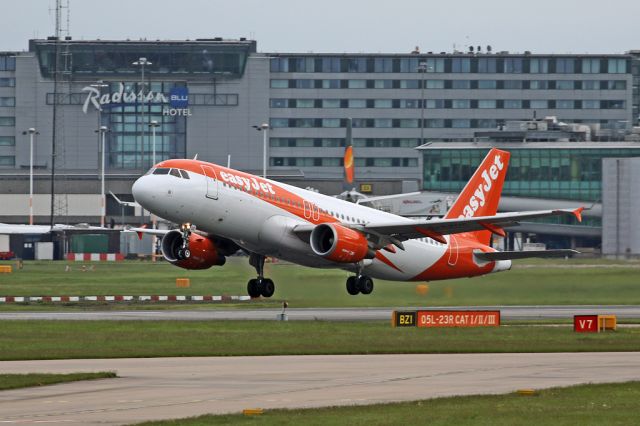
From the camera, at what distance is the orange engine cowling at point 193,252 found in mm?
62250

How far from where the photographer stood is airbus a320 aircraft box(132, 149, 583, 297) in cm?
5706

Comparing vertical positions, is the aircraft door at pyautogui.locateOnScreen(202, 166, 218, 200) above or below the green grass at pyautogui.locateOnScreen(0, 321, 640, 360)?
above

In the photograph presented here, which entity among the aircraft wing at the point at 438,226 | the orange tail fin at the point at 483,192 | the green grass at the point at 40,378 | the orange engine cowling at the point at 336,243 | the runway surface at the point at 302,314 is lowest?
the runway surface at the point at 302,314

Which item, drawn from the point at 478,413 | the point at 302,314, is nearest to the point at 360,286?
the point at 302,314

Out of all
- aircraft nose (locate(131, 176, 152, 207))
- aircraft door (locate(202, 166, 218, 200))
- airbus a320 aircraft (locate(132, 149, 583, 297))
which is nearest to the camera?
aircraft nose (locate(131, 176, 152, 207))

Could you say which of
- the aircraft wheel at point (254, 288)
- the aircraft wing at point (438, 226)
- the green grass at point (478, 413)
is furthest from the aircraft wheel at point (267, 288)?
the green grass at point (478, 413)

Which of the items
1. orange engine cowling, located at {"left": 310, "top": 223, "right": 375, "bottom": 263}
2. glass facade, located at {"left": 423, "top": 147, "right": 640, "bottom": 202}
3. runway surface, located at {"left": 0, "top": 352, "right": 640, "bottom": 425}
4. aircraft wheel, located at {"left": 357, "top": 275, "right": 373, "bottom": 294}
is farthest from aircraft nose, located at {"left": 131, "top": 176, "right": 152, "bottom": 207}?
glass facade, located at {"left": 423, "top": 147, "right": 640, "bottom": 202}

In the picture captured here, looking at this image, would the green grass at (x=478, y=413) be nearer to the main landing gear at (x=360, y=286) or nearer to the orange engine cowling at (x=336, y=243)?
the orange engine cowling at (x=336, y=243)

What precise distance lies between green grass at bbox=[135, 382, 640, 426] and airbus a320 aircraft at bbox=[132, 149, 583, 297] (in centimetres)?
2085

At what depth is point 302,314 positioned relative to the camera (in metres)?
76.9

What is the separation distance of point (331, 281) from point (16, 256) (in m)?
97.9

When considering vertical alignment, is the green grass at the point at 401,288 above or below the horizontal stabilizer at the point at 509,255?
below

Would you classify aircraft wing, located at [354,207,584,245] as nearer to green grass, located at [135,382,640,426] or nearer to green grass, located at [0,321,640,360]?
green grass, located at [0,321,640,360]

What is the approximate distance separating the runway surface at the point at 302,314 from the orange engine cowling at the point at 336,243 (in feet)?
33.9
